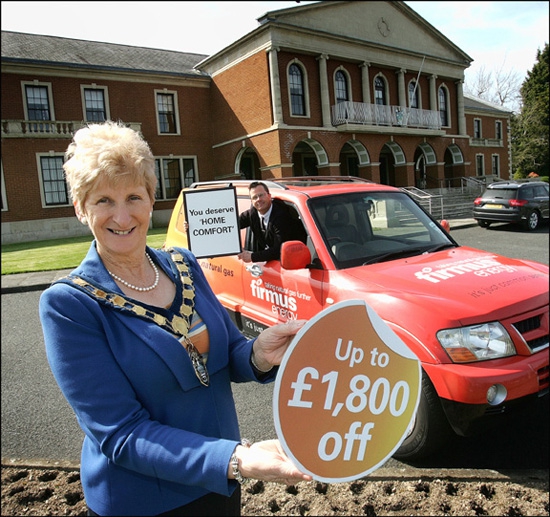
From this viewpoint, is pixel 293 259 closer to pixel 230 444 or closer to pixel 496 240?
pixel 230 444

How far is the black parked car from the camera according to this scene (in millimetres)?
15961

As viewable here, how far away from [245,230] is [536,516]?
11.4 feet

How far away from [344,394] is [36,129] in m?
26.0

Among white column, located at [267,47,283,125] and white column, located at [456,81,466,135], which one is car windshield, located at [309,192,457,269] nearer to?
white column, located at [267,47,283,125]

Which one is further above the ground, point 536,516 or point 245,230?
point 245,230

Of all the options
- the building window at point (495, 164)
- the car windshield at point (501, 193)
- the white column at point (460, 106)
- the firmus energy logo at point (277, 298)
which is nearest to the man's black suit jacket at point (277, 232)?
the firmus energy logo at point (277, 298)

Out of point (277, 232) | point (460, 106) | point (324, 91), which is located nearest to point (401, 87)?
point (460, 106)

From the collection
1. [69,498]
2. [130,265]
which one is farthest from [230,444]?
[69,498]

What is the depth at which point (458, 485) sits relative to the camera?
106 inches

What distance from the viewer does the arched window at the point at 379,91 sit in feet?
96.8

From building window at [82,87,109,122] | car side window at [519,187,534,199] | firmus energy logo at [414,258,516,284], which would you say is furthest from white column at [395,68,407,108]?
firmus energy logo at [414,258,516,284]

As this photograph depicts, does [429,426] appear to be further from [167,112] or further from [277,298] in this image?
[167,112]

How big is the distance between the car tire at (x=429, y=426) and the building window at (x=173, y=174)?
82.7ft

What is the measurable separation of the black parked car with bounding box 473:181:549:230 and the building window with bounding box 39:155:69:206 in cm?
1976
